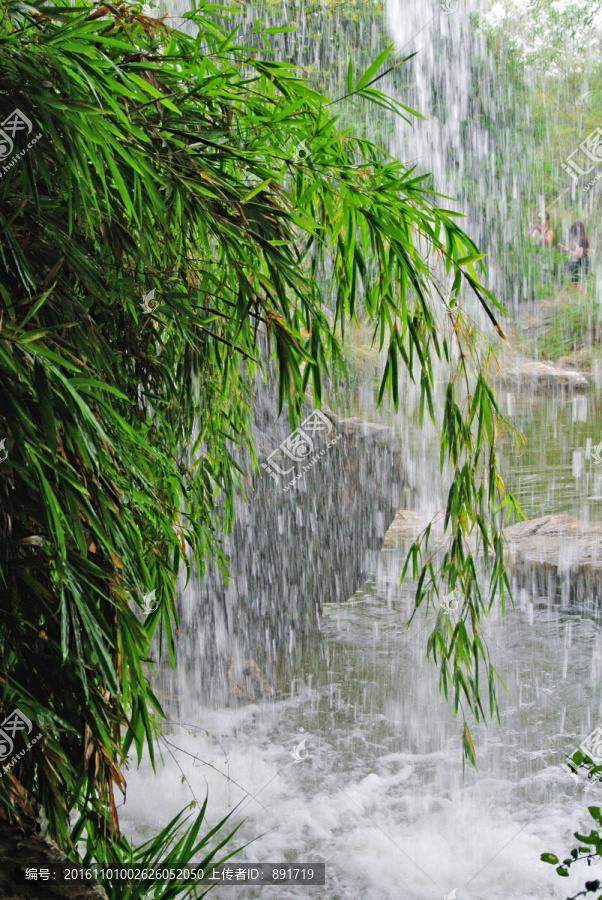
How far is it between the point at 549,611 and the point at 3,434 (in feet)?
14.1

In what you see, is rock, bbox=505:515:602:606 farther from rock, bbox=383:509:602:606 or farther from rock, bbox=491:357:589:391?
rock, bbox=491:357:589:391

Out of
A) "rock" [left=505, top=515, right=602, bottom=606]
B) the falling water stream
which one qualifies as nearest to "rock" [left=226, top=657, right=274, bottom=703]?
the falling water stream

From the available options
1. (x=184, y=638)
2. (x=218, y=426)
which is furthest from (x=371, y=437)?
(x=218, y=426)

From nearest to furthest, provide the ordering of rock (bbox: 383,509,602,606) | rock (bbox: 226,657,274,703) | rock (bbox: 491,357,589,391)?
rock (bbox: 226,657,274,703) < rock (bbox: 383,509,602,606) < rock (bbox: 491,357,589,391)

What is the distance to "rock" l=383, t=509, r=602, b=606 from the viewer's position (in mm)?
4523

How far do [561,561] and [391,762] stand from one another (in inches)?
78.8

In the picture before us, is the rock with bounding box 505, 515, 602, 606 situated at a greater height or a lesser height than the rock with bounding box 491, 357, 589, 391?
lesser

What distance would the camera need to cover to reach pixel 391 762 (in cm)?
311

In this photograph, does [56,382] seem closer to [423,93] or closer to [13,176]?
[13,176]

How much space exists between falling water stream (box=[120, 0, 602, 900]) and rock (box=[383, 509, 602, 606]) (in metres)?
0.10
